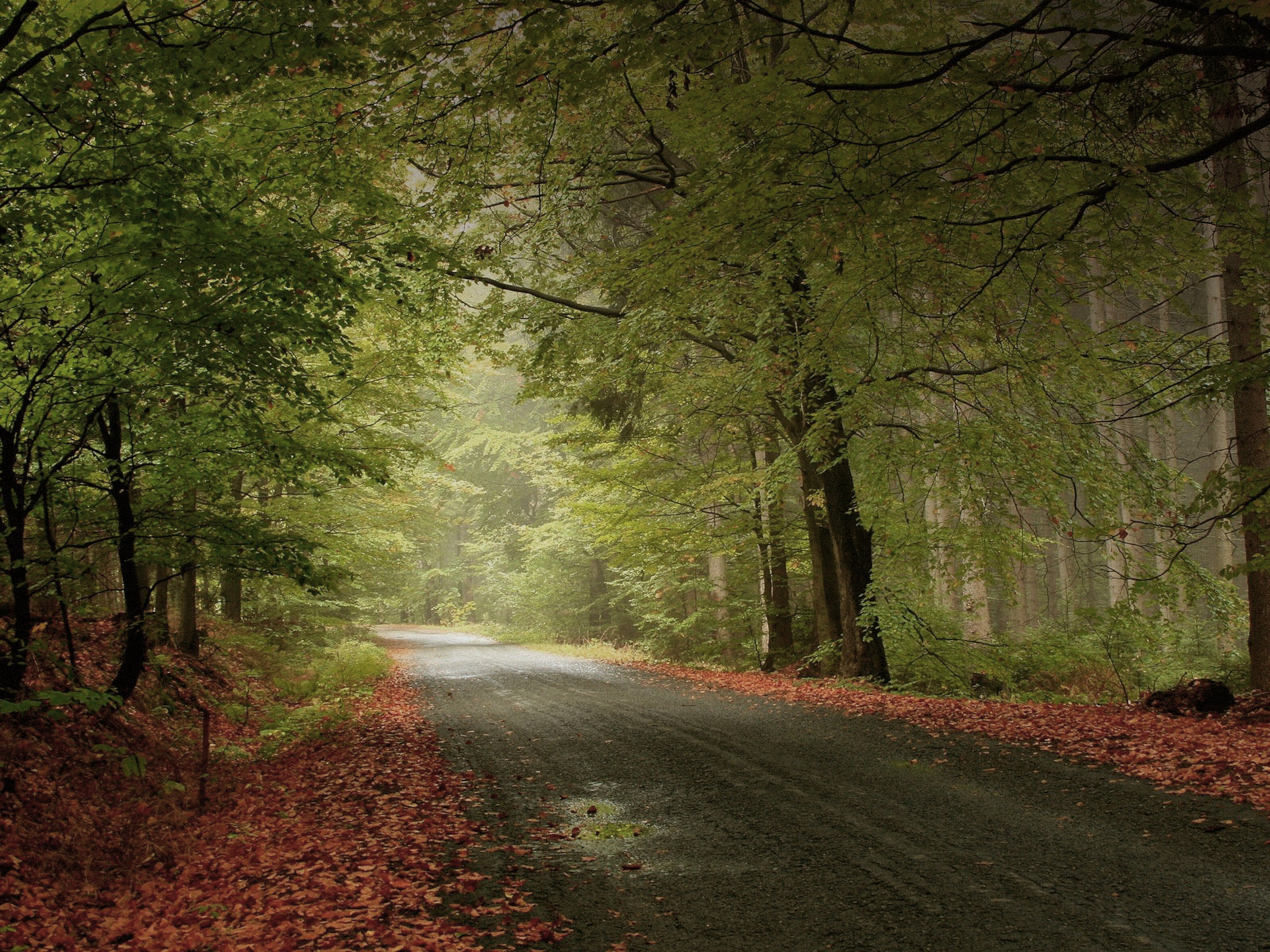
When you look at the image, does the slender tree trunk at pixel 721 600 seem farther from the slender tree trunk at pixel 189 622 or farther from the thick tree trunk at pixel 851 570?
the slender tree trunk at pixel 189 622

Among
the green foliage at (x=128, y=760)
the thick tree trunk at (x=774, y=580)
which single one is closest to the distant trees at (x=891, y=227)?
the thick tree trunk at (x=774, y=580)

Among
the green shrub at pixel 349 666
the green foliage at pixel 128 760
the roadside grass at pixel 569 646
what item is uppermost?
the green foliage at pixel 128 760

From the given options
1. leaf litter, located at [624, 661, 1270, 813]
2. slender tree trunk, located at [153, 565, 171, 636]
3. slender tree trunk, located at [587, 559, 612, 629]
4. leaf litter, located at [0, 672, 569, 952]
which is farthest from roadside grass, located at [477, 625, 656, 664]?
leaf litter, located at [0, 672, 569, 952]

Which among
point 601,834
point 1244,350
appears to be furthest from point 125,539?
point 1244,350

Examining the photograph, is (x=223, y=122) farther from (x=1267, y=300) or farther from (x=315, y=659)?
(x=315, y=659)

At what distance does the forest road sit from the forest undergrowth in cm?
50

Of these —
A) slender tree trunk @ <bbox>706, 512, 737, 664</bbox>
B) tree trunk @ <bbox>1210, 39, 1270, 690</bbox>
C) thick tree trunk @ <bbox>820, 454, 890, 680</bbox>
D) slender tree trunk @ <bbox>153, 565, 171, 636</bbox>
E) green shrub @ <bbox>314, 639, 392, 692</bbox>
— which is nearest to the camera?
tree trunk @ <bbox>1210, 39, 1270, 690</bbox>

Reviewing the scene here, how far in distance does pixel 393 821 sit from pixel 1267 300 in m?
9.26

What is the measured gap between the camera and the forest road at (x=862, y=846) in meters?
3.56

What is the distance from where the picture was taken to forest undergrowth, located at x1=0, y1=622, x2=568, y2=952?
387 centimetres

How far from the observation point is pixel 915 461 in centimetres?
998

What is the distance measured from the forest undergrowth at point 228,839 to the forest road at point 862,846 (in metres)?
0.50

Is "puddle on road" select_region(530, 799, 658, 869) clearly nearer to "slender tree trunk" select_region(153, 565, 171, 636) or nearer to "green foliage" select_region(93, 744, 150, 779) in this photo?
"green foliage" select_region(93, 744, 150, 779)

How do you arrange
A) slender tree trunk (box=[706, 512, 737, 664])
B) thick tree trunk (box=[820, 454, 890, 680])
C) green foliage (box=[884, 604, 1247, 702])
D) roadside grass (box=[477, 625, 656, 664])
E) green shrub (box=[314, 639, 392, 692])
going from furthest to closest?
1. roadside grass (box=[477, 625, 656, 664])
2. slender tree trunk (box=[706, 512, 737, 664])
3. green shrub (box=[314, 639, 392, 692])
4. thick tree trunk (box=[820, 454, 890, 680])
5. green foliage (box=[884, 604, 1247, 702])
